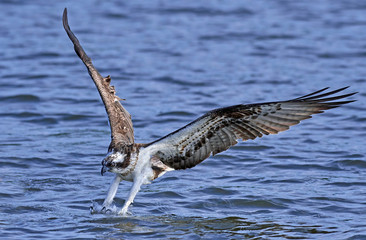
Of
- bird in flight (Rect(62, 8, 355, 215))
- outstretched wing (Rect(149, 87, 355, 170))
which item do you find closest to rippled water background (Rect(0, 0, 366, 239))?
bird in flight (Rect(62, 8, 355, 215))

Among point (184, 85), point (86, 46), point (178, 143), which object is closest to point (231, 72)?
point (184, 85)

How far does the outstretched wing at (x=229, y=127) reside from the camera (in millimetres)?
7371

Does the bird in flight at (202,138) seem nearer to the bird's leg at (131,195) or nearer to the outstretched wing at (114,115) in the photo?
the bird's leg at (131,195)

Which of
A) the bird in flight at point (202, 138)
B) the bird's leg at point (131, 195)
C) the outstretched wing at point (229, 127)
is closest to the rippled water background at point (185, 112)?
the bird's leg at point (131, 195)

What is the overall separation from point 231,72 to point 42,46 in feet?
16.0

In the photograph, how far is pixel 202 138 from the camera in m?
7.84

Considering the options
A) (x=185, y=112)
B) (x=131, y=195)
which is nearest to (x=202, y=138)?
(x=131, y=195)

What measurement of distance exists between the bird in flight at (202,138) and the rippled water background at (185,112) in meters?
0.57

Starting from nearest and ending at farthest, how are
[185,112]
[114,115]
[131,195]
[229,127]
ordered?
[229,127] → [131,195] → [114,115] → [185,112]

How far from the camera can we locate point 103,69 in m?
15.2

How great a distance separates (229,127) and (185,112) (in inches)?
194

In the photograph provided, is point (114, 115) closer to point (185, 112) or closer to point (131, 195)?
point (131, 195)

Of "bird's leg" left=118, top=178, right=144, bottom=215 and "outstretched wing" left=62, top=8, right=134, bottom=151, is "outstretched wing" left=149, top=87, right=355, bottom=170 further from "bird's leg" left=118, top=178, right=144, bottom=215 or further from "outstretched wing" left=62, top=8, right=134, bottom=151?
"outstretched wing" left=62, top=8, right=134, bottom=151

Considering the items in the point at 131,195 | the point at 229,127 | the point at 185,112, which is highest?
the point at 229,127
